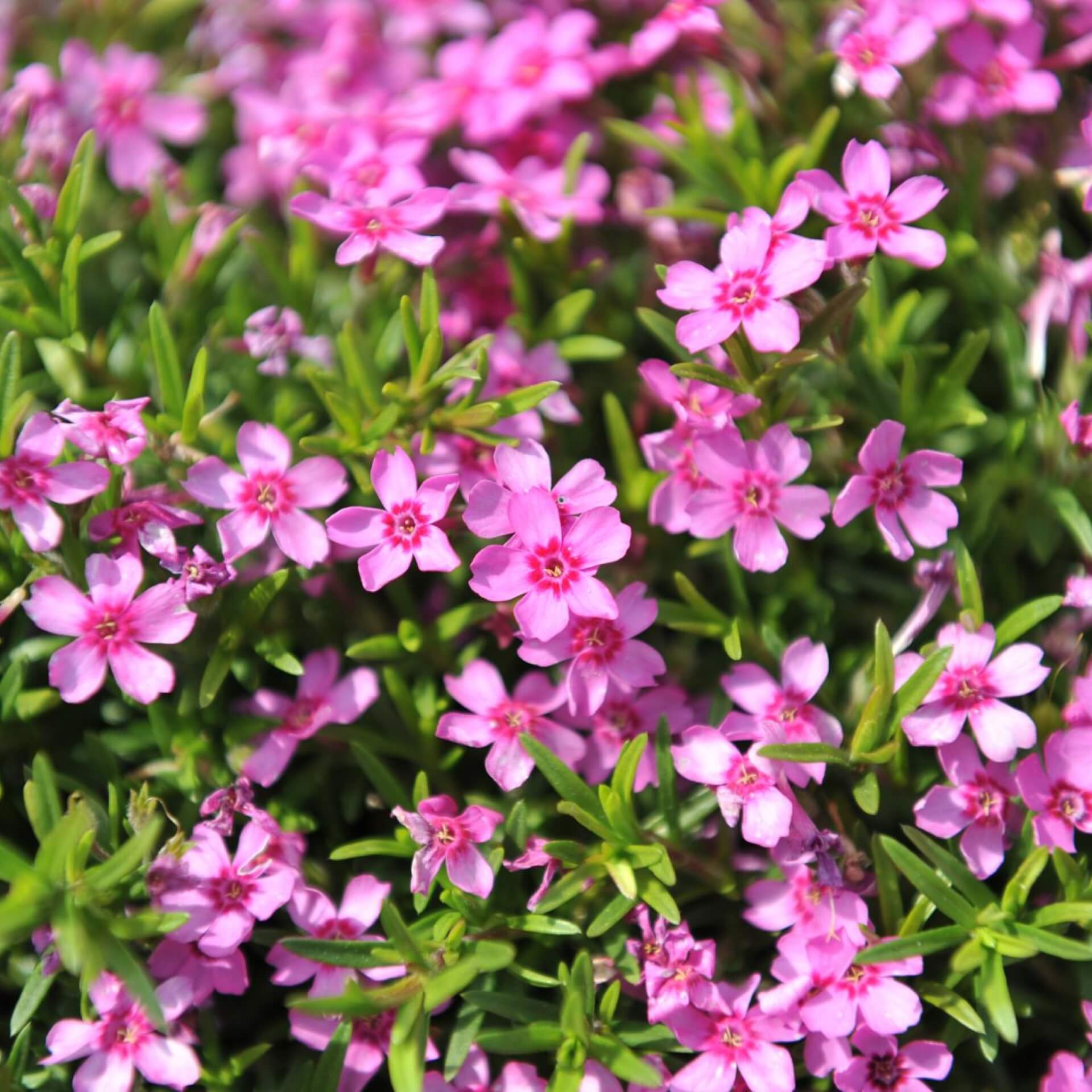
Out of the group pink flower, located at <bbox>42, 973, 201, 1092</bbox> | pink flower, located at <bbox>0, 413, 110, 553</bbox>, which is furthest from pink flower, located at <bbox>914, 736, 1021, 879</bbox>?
pink flower, located at <bbox>0, 413, 110, 553</bbox>

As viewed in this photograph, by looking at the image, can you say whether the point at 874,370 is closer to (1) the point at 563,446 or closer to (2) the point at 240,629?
(1) the point at 563,446

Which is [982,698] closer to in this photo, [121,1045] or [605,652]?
[605,652]

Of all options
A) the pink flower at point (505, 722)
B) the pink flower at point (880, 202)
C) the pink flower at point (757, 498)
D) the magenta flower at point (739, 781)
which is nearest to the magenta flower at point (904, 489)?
the pink flower at point (757, 498)

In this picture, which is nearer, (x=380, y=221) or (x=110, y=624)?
(x=110, y=624)

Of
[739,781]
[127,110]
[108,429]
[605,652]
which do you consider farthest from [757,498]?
[127,110]

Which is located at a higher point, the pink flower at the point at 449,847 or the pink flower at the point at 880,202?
the pink flower at the point at 880,202

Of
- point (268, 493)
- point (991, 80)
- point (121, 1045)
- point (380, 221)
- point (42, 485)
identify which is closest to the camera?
point (121, 1045)

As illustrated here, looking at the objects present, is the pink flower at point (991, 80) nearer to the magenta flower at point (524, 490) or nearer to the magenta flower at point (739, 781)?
the magenta flower at point (524, 490)
